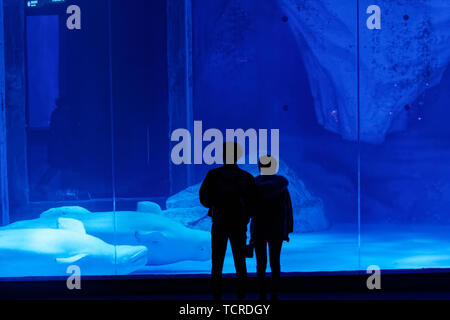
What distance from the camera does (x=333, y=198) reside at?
9328 millimetres

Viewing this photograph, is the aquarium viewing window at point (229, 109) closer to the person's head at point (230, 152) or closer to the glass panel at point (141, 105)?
the glass panel at point (141, 105)

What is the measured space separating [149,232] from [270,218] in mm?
3078

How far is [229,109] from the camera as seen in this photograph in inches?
347

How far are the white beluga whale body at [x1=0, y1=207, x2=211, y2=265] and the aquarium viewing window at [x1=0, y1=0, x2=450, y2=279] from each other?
94mm

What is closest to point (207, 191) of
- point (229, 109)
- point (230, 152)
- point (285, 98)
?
point (230, 152)

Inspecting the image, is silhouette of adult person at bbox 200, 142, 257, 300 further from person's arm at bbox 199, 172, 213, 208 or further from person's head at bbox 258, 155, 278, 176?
person's head at bbox 258, 155, 278, 176

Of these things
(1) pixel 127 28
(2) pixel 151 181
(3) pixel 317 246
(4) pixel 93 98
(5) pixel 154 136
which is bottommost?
(3) pixel 317 246

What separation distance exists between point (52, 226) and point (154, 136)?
2256mm

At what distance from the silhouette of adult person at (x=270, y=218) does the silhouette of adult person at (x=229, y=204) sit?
0.49ft

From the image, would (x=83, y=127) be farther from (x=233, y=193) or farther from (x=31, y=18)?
(x=233, y=193)

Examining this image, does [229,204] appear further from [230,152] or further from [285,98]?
[285,98]

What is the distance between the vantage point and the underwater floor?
707 cm
